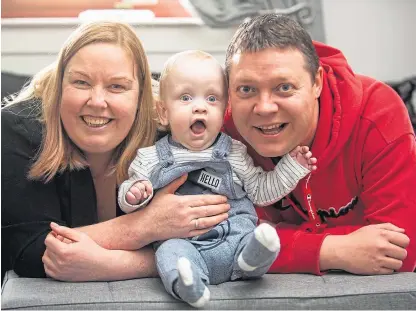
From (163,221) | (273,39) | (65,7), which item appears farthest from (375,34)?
(163,221)

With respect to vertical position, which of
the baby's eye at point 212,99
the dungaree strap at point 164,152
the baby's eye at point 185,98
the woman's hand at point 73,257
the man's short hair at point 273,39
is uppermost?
the man's short hair at point 273,39

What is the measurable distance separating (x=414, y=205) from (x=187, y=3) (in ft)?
5.71

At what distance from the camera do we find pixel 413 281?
4.77 feet

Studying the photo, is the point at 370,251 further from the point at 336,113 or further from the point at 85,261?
the point at 85,261

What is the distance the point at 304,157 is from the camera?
1544mm

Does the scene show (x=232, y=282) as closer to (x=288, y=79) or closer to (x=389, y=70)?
(x=288, y=79)

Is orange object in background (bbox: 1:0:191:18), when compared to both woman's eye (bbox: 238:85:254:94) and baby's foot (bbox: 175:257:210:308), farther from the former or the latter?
baby's foot (bbox: 175:257:210:308)

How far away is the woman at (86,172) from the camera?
1.52 m

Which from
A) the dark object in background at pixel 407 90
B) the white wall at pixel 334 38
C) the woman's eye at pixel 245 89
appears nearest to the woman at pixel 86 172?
the woman's eye at pixel 245 89

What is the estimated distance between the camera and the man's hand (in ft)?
4.91

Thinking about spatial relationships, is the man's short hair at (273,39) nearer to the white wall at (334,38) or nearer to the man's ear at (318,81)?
the man's ear at (318,81)

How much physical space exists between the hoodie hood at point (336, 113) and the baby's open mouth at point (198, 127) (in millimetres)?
278

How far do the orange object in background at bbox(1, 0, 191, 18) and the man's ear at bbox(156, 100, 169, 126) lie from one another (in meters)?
1.47

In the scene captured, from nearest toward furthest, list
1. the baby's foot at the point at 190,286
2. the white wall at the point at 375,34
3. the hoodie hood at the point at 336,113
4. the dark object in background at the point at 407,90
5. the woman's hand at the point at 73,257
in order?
the baby's foot at the point at 190,286, the woman's hand at the point at 73,257, the hoodie hood at the point at 336,113, the dark object in background at the point at 407,90, the white wall at the point at 375,34
